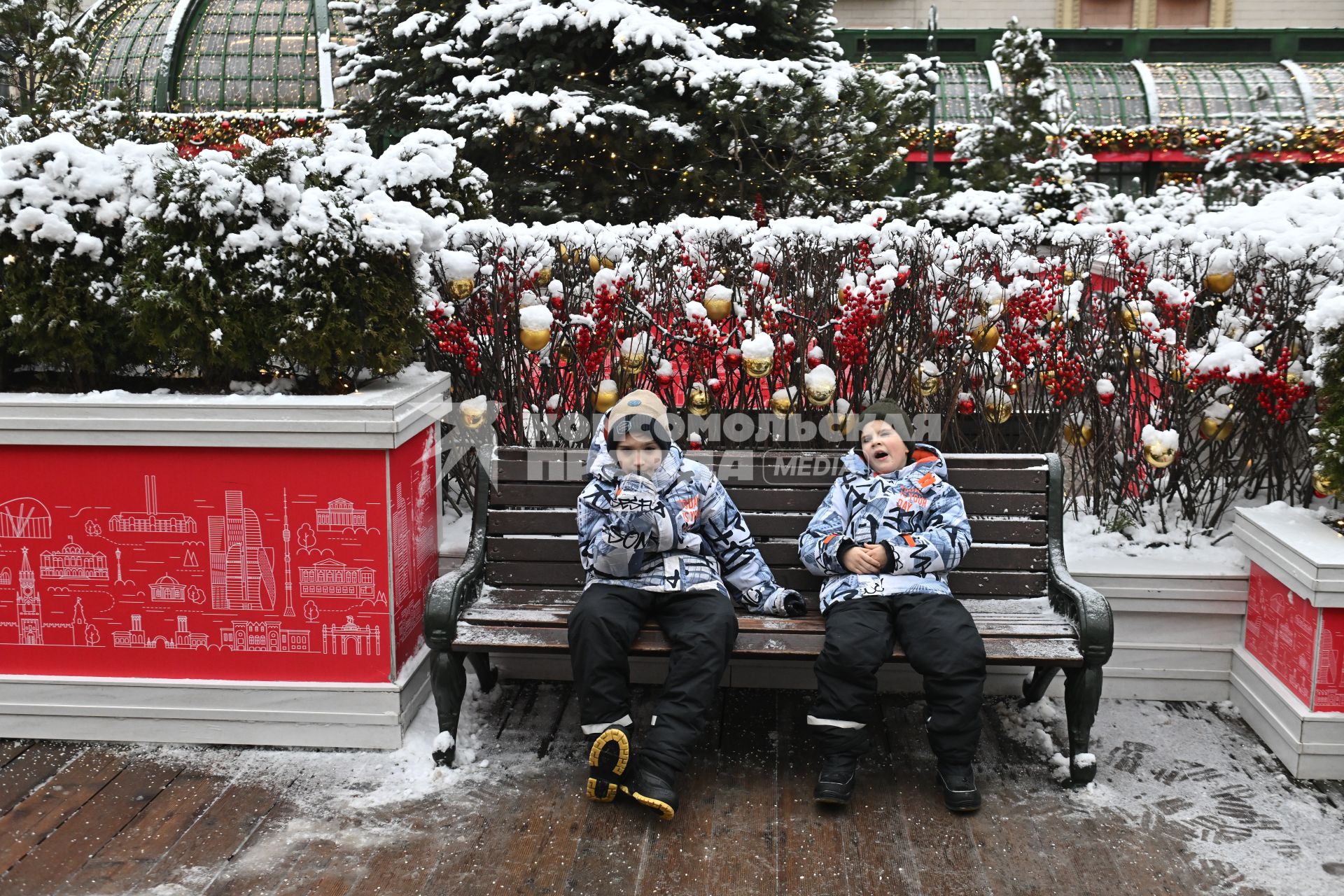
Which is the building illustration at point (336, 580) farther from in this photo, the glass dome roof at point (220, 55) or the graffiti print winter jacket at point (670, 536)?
the glass dome roof at point (220, 55)

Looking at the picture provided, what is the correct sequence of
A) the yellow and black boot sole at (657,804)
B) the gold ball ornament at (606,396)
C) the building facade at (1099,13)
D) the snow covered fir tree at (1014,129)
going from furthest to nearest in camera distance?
1. the building facade at (1099,13)
2. the snow covered fir tree at (1014,129)
3. the gold ball ornament at (606,396)
4. the yellow and black boot sole at (657,804)

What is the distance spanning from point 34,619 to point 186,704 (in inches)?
25.9

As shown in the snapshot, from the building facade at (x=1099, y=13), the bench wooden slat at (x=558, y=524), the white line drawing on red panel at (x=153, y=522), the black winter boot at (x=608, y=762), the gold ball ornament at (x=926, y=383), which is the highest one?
the building facade at (x=1099, y=13)

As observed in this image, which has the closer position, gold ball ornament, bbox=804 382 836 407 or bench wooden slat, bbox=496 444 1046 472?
bench wooden slat, bbox=496 444 1046 472

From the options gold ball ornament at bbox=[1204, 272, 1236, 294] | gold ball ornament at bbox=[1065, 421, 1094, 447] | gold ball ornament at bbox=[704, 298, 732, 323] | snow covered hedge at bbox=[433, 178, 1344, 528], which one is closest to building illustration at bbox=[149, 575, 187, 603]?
snow covered hedge at bbox=[433, 178, 1344, 528]

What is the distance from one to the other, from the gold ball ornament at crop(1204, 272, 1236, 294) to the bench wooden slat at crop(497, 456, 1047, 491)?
122cm

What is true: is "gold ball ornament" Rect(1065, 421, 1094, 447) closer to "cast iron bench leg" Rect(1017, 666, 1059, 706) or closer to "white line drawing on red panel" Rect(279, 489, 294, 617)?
"cast iron bench leg" Rect(1017, 666, 1059, 706)

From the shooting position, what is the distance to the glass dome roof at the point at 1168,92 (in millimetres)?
18000

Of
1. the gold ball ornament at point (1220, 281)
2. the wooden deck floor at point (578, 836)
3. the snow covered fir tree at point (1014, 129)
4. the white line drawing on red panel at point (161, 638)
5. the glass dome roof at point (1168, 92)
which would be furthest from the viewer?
the glass dome roof at point (1168, 92)

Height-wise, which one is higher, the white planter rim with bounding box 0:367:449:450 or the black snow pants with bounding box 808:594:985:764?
the white planter rim with bounding box 0:367:449:450

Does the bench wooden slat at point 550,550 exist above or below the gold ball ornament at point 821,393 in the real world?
below

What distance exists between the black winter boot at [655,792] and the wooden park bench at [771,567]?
1.37 feet

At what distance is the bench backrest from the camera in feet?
13.9

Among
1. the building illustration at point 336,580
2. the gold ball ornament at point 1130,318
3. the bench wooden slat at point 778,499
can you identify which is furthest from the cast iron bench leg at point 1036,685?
the building illustration at point 336,580
